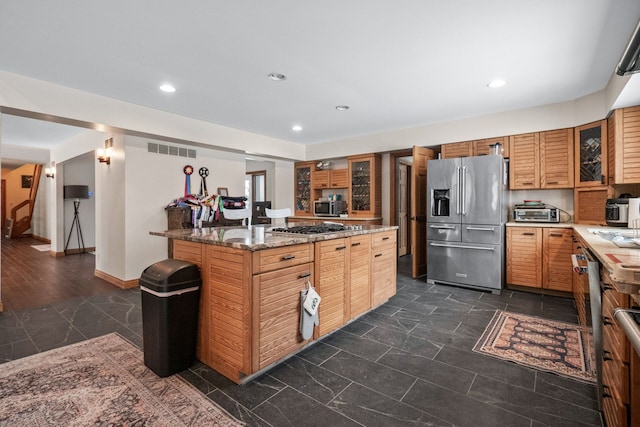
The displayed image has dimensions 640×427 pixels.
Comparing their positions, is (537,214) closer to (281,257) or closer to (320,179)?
(281,257)

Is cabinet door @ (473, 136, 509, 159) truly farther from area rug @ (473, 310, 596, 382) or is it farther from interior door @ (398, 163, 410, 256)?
area rug @ (473, 310, 596, 382)

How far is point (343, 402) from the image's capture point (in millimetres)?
1840

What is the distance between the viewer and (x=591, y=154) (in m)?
3.73

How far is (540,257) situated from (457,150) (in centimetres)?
191

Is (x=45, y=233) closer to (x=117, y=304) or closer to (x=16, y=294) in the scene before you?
(x=16, y=294)

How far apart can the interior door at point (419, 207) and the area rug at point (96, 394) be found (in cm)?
380

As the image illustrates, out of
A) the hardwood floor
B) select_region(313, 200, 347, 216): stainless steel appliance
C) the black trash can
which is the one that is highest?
select_region(313, 200, 347, 216): stainless steel appliance

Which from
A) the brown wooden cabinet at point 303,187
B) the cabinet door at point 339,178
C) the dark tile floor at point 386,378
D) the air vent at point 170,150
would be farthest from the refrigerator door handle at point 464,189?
the air vent at point 170,150

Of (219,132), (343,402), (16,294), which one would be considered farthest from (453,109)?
(16,294)

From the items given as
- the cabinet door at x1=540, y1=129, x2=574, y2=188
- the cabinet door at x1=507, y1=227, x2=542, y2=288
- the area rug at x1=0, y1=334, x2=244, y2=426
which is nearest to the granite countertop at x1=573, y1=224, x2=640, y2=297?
the area rug at x1=0, y1=334, x2=244, y2=426

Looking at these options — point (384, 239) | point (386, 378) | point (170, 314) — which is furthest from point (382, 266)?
point (170, 314)

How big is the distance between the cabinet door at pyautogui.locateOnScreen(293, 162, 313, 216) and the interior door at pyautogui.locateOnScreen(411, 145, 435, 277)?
2.63 meters

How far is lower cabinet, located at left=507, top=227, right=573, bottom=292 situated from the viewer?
148 inches

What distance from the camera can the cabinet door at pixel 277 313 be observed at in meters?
1.99
